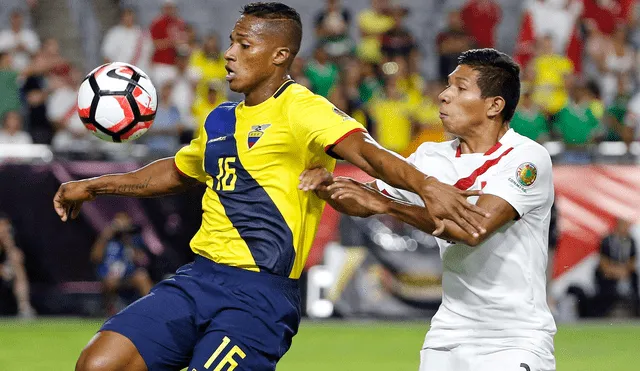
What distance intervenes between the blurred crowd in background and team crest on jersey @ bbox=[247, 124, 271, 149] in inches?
350

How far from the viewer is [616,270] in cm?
1404

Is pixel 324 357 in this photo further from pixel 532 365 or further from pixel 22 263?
pixel 532 365

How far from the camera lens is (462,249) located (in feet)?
17.0

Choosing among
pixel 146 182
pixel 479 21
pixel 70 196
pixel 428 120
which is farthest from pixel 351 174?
pixel 70 196

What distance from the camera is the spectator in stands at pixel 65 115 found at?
14864 millimetres

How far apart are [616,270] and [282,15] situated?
9.60m

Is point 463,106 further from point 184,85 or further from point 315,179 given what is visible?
point 184,85

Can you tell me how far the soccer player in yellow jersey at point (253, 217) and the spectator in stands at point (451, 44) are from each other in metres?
11.9

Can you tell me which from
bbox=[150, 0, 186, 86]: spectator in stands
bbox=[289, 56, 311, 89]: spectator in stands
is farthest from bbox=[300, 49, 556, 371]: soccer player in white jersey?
bbox=[150, 0, 186, 86]: spectator in stands

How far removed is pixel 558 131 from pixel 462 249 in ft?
35.3

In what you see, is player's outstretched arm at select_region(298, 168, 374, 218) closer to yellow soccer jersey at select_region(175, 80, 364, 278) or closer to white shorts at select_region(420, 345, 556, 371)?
yellow soccer jersey at select_region(175, 80, 364, 278)

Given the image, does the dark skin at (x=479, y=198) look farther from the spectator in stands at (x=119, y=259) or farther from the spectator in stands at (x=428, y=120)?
the spectator in stands at (x=428, y=120)

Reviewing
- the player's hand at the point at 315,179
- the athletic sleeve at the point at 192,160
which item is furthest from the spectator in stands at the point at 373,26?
the player's hand at the point at 315,179

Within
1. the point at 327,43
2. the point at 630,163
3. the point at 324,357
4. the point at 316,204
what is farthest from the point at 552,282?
the point at 316,204
